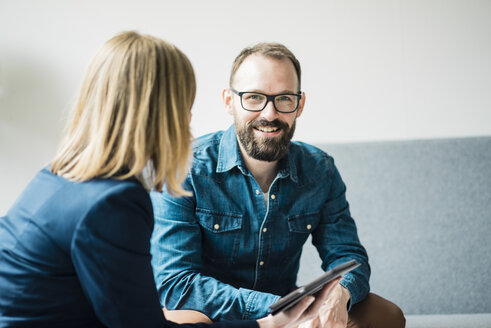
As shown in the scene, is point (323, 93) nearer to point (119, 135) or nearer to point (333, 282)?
point (333, 282)

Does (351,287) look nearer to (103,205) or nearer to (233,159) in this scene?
(233,159)

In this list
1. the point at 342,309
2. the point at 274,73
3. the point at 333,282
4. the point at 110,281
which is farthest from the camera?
the point at 274,73

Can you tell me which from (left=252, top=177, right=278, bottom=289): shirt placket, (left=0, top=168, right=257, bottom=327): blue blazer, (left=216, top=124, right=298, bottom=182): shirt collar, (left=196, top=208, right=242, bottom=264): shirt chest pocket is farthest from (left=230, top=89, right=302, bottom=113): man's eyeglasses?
(left=0, top=168, right=257, bottom=327): blue blazer

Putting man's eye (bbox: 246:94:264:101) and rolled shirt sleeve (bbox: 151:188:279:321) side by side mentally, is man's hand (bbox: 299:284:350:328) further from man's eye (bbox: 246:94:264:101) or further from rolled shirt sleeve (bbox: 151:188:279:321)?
man's eye (bbox: 246:94:264:101)

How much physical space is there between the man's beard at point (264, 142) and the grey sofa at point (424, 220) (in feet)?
1.52

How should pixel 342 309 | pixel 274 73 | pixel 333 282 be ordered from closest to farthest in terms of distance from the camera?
pixel 333 282, pixel 342 309, pixel 274 73

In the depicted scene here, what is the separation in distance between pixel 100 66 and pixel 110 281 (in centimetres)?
40

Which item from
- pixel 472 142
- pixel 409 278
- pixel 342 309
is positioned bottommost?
pixel 409 278

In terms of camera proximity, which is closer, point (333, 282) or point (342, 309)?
point (333, 282)

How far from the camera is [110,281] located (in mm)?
885

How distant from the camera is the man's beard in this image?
61.6 inches

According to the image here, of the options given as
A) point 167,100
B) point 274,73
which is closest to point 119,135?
point 167,100

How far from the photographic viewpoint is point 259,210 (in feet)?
5.15

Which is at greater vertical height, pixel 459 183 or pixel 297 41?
pixel 297 41
